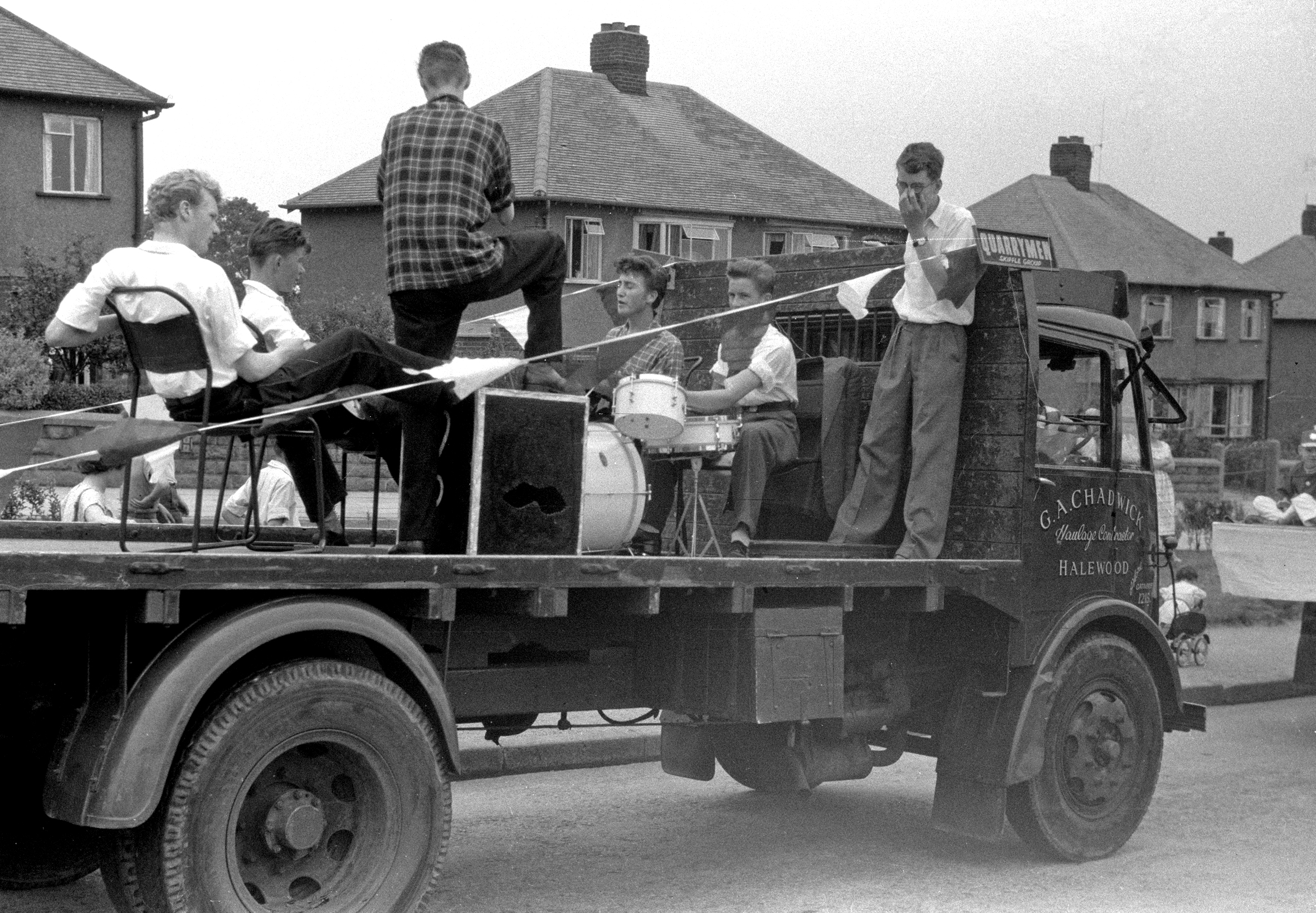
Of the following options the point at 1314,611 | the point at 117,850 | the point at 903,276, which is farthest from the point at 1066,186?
the point at 117,850

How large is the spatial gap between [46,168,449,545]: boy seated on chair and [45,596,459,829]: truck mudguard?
942 mm

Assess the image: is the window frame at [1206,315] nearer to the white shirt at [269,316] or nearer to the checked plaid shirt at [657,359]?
the checked plaid shirt at [657,359]

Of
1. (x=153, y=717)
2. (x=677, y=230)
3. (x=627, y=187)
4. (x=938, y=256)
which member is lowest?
(x=153, y=717)

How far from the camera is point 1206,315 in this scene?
5584 centimetres

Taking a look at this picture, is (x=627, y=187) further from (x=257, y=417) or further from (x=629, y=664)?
(x=257, y=417)

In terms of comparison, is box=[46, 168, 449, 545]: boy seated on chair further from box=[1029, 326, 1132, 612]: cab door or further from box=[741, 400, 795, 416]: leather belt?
box=[1029, 326, 1132, 612]: cab door

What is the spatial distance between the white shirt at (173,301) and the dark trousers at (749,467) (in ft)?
6.81

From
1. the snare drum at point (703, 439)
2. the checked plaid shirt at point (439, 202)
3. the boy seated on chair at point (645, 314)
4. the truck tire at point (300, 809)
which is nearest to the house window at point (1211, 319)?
the boy seated on chair at point (645, 314)

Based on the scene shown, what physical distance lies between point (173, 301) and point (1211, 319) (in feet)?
181

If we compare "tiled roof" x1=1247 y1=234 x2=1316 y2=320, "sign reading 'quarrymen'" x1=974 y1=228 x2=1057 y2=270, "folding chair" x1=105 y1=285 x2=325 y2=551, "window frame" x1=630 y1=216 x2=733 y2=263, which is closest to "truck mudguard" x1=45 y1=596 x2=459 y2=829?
"folding chair" x1=105 y1=285 x2=325 y2=551

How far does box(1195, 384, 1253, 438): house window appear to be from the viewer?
56.4 m

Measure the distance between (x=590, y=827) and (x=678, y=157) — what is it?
3482 cm

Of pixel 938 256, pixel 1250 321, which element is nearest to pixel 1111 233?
pixel 1250 321

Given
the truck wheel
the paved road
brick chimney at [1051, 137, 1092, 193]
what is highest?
brick chimney at [1051, 137, 1092, 193]
